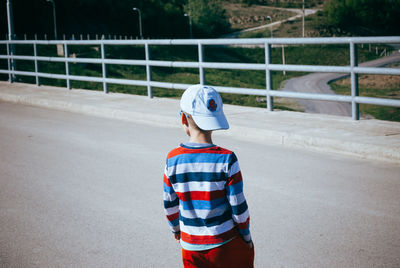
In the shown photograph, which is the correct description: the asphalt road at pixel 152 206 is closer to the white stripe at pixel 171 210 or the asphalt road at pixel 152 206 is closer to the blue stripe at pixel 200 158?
the white stripe at pixel 171 210

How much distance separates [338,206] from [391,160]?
6.34 feet

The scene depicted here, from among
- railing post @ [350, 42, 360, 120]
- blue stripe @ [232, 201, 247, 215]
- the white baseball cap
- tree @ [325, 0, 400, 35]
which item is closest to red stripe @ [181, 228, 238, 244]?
blue stripe @ [232, 201, 247, 215]

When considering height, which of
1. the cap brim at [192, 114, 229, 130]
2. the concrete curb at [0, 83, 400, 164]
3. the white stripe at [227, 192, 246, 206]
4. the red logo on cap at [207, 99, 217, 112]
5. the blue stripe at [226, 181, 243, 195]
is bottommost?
the concrete curb at [0, 83, 400, 164]

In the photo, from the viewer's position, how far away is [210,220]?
276 centimetres

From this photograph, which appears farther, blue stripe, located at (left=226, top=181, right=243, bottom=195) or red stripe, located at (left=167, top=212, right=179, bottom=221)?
red stripe, located at (left=167, top=212, right=179, bottom=221)

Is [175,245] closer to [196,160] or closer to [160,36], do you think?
[196,160]

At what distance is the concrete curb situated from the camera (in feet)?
23.6

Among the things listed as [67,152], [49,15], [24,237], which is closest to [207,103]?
[24,237]

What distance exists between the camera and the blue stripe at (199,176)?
2697 mm

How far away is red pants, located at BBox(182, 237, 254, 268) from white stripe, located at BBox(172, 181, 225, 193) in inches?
11.6

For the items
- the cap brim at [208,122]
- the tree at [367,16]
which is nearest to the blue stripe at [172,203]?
the cap brim at [208,122]

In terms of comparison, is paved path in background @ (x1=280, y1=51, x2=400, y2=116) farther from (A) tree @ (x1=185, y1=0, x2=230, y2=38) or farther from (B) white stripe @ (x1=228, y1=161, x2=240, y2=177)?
(A) tree @ (x1=185, y1=0, x2=230, y2=38)

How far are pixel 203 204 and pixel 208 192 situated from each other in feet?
0.23

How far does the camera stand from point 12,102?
48.1 feet
